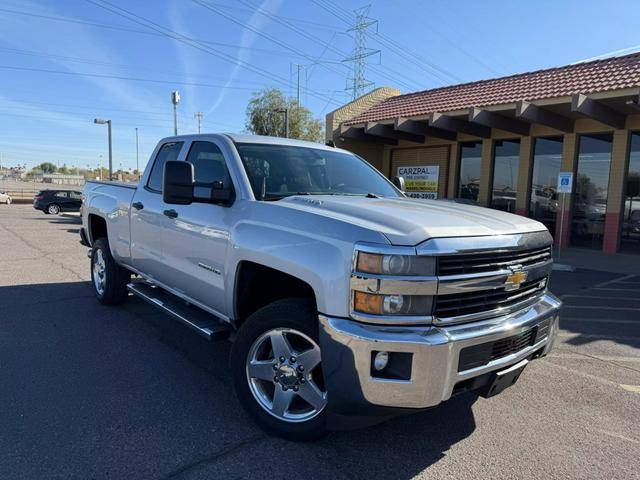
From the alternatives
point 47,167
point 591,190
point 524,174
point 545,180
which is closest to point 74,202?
point 524,174

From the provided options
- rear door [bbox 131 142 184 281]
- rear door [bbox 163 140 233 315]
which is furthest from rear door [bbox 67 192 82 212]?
rear door [bbox 163 140 233 315]

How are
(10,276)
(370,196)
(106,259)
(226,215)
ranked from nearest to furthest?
(226,215) < (370,196) < (106,259) < (10,276)

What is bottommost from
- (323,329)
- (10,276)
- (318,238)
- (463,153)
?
(10,276)

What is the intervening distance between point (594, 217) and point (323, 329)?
14.5 m

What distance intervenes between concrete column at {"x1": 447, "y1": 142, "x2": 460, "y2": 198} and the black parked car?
22.3 meters

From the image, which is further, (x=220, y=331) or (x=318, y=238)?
(x=220, y=331)

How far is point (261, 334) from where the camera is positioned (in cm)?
308

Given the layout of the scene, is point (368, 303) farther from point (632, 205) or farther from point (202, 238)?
point (632, 205)

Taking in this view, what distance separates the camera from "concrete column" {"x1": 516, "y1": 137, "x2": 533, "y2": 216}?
15.6 meters

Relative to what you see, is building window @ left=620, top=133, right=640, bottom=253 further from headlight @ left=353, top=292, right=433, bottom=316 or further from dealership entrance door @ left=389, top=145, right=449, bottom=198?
headlight @ left=353, top=292, right=433, bottom=316

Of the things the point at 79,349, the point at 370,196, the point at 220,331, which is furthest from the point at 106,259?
the point at 370,196

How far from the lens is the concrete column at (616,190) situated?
1351 centimetres

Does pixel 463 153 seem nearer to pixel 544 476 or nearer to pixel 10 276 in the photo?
pixel 10 276

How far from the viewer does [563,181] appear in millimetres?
12125
